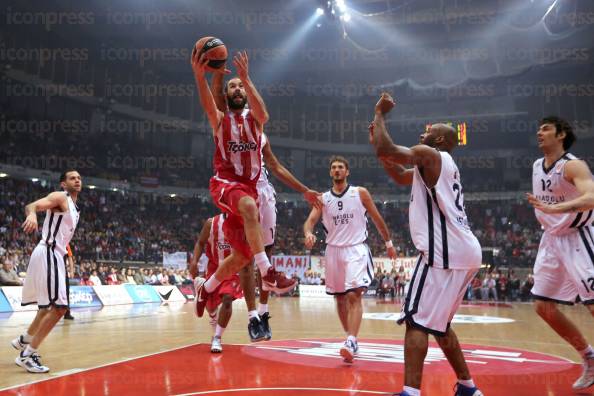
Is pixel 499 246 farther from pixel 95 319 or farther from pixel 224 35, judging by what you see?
pixel 95 319

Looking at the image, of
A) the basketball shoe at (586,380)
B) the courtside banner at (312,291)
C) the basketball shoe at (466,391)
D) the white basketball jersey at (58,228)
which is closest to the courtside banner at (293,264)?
the courtside banner at (312,291)

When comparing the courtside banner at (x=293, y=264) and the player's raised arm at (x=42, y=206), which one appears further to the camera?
the courtside banner at (x=293, y=264)

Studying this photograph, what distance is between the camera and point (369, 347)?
6820 mm

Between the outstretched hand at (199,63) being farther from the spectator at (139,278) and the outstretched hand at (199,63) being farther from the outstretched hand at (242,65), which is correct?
the spectator at (139,278)

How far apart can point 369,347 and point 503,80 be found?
32.4 m

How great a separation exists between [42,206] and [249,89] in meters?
2.41

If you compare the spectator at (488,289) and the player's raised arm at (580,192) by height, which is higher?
the player's raised arm at (580,192)

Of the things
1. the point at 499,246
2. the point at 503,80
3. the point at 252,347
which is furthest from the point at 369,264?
the point at 503,80

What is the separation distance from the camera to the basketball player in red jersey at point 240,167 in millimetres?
4508

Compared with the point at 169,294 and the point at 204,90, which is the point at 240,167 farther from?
the point at 169,294

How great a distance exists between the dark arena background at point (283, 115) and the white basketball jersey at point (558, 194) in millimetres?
7414

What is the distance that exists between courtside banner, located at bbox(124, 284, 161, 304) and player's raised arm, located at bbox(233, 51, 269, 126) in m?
14.6

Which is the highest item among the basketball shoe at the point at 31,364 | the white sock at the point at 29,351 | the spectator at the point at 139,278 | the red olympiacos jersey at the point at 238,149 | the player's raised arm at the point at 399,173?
the red olympiacos jersey at the point at 238,149

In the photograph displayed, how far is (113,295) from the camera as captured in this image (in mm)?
17141
